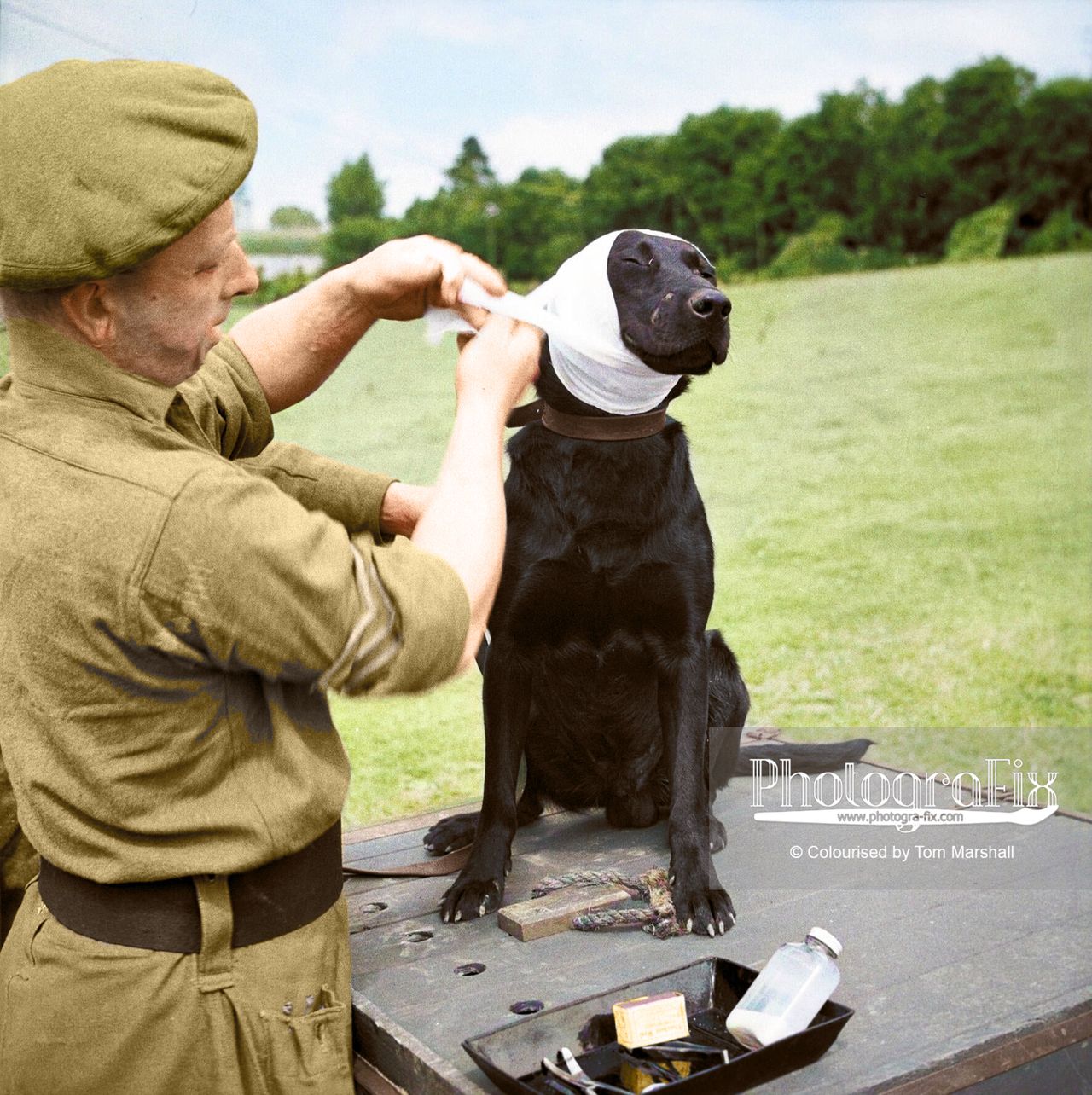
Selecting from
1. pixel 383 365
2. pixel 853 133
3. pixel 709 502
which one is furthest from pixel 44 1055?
pixel 709 502

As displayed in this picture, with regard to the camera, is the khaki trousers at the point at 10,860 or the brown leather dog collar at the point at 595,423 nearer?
the khaki trousers at the point at 10,860

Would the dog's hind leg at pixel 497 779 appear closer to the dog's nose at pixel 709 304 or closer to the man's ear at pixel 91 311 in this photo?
the dog's nose at pixel 709 304

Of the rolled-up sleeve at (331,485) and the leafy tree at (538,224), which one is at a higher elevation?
the leafy tree at (538,224)

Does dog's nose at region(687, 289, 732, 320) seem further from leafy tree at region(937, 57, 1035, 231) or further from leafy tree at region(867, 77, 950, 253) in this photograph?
leafy tree at region(937, 57, 1035, 231)

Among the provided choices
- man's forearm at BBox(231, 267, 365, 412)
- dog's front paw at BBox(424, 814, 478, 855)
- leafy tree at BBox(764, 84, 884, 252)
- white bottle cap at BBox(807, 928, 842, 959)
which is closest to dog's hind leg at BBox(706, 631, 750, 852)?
dog's front paw at BBox(424, 814, 478, 855)

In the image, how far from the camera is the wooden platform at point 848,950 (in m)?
1.73

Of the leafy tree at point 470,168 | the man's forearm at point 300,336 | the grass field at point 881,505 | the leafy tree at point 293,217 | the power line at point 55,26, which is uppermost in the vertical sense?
the power line at point 55,26

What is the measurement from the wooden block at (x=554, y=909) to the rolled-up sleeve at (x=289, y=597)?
0.91 meters

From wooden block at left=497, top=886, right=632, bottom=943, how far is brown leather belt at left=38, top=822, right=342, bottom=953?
590mm

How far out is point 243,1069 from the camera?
1461 millimetres

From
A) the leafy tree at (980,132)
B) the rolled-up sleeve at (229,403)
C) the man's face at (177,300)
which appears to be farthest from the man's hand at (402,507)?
the leafy tree at (980,132)

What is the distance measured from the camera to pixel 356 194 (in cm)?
226

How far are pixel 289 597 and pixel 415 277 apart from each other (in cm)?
65

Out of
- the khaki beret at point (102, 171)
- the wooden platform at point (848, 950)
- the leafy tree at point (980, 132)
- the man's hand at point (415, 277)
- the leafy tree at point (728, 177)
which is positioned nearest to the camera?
the khaki beret at point (102, 171)
